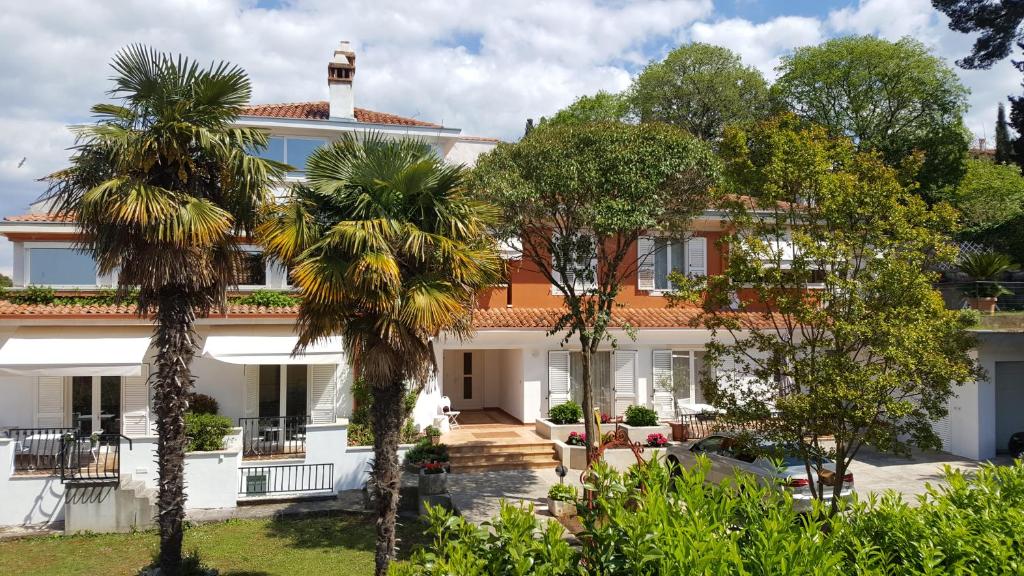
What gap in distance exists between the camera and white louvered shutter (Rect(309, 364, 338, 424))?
76.2 ft

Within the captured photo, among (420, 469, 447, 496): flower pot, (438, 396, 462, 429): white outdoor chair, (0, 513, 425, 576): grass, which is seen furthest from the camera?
(438, 396, 462, 429): white outdoor chair

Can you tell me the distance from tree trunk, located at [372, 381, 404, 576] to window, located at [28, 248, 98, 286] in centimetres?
1689

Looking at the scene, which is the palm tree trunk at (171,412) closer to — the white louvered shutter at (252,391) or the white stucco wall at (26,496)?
the white stucco wall at (26,496)

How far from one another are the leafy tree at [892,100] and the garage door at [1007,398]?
20.6 meters

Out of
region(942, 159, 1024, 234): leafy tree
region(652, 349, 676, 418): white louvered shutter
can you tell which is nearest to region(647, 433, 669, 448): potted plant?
region(652, 349, 676, 418): white louvered shutter

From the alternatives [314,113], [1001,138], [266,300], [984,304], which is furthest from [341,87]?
[1001,138]

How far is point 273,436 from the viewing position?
73.8 ft

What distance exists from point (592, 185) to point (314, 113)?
17.2 metres

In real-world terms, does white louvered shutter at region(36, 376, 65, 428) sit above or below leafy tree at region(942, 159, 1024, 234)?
below

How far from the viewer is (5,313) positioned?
20766 millimetres

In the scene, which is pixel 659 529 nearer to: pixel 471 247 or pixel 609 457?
pixel 471 247

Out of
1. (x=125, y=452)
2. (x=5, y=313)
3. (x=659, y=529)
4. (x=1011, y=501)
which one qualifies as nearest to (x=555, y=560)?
(x=659, y=529)

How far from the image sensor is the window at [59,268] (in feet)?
78.3

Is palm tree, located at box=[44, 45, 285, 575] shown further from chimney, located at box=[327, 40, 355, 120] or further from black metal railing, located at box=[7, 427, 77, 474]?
chimney, located at box=[327, 40, 355, 120]
